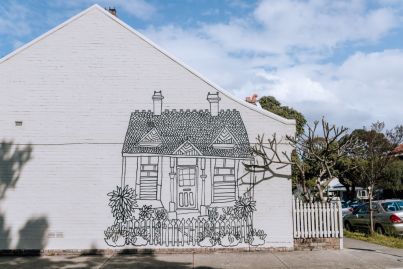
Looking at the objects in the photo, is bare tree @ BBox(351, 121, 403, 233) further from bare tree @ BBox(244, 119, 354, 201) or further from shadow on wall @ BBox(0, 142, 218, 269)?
shadow on wall @ BBox(0, 142, 218, 269)

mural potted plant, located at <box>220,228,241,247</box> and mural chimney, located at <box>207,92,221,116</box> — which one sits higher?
mural chimney, located at <box>207,92,221,116</box>

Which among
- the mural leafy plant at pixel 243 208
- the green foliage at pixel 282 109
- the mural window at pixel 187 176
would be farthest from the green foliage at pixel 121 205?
the green foliage at pixel 282 109

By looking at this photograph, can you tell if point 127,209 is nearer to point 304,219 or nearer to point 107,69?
point 107,69

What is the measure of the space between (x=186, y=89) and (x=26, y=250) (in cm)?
662

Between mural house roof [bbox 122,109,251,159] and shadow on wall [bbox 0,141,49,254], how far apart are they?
305cm

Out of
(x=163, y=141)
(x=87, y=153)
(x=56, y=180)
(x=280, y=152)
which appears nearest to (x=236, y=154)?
(x=280, y=152)

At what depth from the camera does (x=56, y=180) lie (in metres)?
13.0

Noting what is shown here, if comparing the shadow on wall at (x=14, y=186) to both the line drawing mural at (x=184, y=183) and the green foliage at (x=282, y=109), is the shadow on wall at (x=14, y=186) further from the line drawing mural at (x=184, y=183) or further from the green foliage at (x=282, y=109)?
the green foliage at (x=282, y=109)

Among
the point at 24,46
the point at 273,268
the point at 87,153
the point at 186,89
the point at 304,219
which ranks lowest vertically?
the point at 273,268

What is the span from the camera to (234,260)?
37.7 feet

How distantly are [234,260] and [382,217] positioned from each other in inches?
320

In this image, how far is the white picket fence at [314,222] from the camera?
12969mm

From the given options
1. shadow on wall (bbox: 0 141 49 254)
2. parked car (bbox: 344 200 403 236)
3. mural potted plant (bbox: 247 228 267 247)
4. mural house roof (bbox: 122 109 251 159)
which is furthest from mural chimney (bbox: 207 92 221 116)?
parked car (bbox: 344 200 403 236)

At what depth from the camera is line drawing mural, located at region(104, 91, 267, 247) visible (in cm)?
1288
